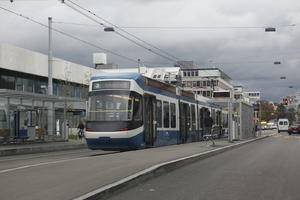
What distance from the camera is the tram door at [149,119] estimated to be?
65.9 ft

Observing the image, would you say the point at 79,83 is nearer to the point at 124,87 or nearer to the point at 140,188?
the point at 124,87

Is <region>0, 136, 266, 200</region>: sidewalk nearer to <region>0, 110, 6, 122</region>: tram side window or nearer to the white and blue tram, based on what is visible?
the white and blue tram

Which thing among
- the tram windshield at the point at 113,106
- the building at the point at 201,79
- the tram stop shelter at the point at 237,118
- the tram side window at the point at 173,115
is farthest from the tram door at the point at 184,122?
the building at the point at 201,79

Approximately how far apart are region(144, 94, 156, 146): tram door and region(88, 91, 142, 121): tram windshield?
107cm

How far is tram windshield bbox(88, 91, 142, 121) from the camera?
60.6ft

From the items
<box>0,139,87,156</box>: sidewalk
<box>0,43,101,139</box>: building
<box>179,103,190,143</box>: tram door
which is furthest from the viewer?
<box>0,43,101,139</box>: building

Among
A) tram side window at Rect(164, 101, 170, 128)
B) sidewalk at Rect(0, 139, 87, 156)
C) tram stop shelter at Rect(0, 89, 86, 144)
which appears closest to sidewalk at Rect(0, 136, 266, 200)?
tram side window at Rect(164, 101, 170, 128)

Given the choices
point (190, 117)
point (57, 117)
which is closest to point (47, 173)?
point (190, 117)

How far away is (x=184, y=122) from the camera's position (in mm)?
27391

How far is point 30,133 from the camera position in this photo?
29.2 meters

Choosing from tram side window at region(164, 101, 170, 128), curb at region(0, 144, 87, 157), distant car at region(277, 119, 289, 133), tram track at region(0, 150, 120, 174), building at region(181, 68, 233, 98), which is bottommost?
curb at region(0, 144, 87, 157)

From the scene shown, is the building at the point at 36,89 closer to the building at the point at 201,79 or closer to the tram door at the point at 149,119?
the tram door at the point at 149,119

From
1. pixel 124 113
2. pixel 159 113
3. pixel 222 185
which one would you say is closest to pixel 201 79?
pixel 159 113

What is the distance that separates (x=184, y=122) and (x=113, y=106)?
9445 mm
